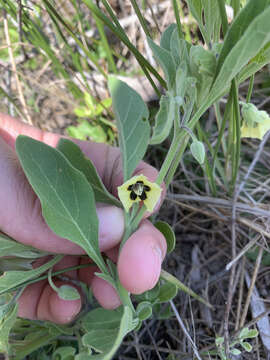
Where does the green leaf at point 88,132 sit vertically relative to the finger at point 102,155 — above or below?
below

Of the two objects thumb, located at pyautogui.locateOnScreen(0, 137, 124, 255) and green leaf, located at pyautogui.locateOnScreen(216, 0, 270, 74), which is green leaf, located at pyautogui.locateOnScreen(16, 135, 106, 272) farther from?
green leaf, located at pyautogui.locateOnScreen(216, 0, 270, 74)

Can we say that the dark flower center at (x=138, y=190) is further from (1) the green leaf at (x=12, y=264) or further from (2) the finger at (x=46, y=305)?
(2) the finger at (x=46, y=305)

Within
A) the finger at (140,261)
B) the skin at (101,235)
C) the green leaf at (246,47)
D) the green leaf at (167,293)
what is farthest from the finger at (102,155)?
the green leaf at (246,47)

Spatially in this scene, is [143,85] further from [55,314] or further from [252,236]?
[55,314]

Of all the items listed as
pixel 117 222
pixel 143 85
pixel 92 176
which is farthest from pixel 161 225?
pixel 143 85

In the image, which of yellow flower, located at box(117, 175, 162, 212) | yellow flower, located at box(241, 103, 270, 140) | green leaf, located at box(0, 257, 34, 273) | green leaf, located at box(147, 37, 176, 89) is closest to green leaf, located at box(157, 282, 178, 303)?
yellow flower, located at box(117, 175, 162, 212)

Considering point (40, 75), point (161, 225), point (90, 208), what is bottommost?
point (161, 225)

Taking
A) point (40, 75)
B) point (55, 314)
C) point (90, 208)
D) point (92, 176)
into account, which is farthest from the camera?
point (40, 75)
